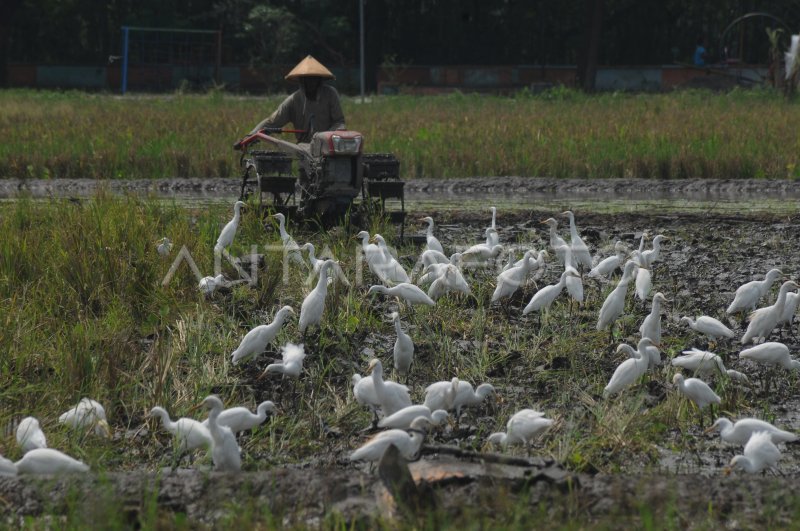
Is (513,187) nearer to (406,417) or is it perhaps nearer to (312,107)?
(312,107)

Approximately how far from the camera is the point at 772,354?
666 centimetres

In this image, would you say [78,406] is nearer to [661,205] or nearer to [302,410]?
[302,410]

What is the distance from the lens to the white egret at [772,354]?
6637 millimetres

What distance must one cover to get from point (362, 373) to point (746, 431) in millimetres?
2359

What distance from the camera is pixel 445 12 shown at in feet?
136

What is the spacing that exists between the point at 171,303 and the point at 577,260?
11.2 ft

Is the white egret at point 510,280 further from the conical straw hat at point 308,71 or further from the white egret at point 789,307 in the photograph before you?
the conical straw hat at point 308,71

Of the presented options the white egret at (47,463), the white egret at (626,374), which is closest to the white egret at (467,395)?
the white egret at (626,374)

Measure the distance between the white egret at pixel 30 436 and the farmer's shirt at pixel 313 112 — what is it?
5.80 meters

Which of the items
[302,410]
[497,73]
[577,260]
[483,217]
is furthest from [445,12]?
[302,410]

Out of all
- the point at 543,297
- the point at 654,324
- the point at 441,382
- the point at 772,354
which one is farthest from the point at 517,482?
the point at 543,297

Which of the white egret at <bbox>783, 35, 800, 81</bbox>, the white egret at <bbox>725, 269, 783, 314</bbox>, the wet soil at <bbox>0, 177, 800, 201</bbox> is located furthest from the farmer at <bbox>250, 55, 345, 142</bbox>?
the white egret at <bbox>783, 35, 800, 81</bbox>

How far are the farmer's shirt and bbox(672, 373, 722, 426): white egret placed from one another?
5.49 metres

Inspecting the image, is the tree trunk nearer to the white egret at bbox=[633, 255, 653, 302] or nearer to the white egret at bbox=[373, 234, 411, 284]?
the white egret at bbox=[633, 255, 653, 302]
